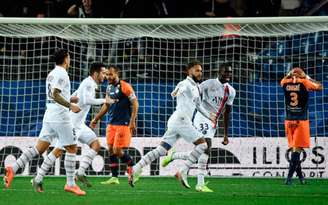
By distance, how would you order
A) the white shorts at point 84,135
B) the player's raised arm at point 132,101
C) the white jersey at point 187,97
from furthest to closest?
1. the player's raised arm at point 132,101
2. the white shorts at point 84,135
3. the white jersey at point 187,97

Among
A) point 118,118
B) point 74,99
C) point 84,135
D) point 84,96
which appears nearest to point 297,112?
point 118,118

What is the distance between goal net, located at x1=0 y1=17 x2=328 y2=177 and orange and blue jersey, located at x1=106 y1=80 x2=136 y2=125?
1211mm

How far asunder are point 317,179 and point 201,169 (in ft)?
12.7

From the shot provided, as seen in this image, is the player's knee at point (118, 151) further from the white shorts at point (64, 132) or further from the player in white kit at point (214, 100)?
the white shorts at point (64, 132)

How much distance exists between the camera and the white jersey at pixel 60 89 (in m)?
12.9

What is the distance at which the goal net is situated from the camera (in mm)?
18219

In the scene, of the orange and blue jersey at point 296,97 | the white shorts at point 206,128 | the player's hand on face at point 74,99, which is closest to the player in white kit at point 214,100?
the white shorts at point 206,128

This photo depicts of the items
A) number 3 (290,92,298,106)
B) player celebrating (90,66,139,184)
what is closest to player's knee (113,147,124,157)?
player celebrating (90,66,139,184)

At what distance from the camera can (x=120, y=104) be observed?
17.0 metres

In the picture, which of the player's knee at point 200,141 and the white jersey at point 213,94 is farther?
the white jersey at point 213,94

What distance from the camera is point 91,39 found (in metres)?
18.0

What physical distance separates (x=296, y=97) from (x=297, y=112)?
27 centimetres

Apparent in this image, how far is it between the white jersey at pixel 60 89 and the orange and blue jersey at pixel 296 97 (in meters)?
5.19

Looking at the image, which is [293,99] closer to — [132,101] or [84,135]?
[132,101]
